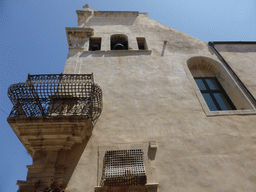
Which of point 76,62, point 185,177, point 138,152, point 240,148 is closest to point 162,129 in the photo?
point 138,152

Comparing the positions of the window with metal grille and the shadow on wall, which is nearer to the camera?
the shadow on wall

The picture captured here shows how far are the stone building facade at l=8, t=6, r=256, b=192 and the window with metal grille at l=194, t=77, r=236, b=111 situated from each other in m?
0.04

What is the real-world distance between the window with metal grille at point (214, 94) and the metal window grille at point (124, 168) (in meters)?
4.04

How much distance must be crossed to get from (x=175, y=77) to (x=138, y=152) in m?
3.85

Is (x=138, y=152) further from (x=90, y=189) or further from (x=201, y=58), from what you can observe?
(x=201, y=58)

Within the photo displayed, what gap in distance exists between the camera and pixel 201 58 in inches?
370

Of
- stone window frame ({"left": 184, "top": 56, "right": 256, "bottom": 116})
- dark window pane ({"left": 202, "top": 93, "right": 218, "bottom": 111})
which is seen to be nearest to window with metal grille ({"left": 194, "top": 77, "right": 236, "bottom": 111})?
dark window pane ({"left": 202, "top": 93, "right": 218, "bottom": 111})

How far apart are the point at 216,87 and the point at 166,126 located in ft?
13.3

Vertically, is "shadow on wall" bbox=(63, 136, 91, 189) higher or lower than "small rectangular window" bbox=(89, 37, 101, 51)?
lower

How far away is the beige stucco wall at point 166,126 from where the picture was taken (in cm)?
473

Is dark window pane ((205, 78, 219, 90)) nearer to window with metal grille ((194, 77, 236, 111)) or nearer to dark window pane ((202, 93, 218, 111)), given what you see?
window with metal grille ((194, 77, 236, 111))

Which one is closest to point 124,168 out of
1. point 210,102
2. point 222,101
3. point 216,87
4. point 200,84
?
point 210,102

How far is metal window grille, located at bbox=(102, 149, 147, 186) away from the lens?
451cm

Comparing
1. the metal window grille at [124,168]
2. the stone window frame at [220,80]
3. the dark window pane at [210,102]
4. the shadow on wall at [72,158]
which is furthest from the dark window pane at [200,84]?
the shadow on wall at [72,158]
